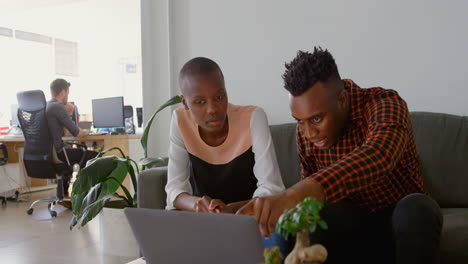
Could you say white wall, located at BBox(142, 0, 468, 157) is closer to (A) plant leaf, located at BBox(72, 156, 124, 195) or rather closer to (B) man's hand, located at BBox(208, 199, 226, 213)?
(A) plant leaf, located at BBox(72, 156, 124, 195)

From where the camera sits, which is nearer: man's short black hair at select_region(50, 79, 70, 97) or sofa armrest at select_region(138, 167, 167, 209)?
sofa armrest at select_region(138, 167, 167, 209)

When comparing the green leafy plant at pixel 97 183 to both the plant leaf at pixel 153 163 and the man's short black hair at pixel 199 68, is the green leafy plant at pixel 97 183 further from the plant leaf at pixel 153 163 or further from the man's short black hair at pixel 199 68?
the man's short black hair at pixel 199 68

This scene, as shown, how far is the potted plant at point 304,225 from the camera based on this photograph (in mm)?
506

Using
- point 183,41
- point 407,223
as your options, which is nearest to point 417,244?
point 407,223

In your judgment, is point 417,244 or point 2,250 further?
point 2,250

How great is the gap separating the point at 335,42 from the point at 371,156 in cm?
179

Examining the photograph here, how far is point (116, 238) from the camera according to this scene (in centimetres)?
242

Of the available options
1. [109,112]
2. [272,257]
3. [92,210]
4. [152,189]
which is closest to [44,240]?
[92,210]

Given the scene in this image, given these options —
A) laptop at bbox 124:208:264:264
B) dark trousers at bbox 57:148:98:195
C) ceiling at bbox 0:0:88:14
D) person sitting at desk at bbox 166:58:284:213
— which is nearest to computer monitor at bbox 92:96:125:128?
dark trousers at bbox 57:148:98:195

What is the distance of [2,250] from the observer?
10.4ft

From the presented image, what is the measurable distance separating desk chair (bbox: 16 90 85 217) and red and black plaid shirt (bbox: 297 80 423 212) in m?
3.92

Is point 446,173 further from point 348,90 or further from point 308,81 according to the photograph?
point 308,81

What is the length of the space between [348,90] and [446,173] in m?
1.02

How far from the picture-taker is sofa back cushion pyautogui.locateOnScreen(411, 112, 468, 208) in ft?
6.72
